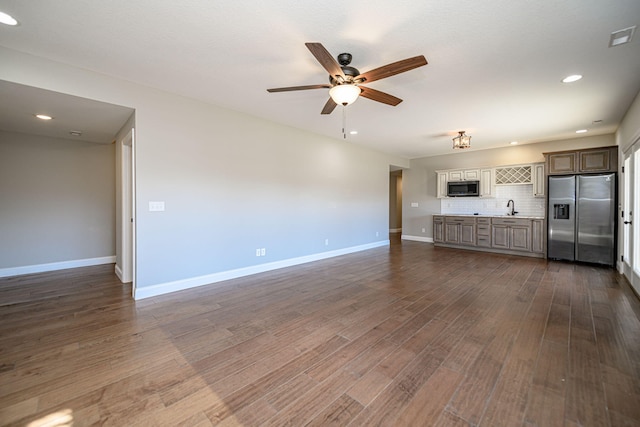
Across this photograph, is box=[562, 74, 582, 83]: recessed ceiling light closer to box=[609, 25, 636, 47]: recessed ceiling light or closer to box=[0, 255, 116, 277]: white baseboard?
box=[609, 25, 636, 47]: recessed ceiling light

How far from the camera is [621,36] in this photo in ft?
7.70

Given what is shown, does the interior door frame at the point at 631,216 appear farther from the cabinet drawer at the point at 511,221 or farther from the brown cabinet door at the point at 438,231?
the brown cabinet door at the point at 438,231

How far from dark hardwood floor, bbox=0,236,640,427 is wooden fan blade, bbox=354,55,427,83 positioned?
7.97ft

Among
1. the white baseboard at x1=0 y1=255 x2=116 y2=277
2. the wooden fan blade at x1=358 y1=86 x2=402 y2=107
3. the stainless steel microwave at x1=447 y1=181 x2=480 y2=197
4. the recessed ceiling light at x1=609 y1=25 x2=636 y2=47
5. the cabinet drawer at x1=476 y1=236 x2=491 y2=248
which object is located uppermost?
the recessed ceiling light at x1=609 y1=25 x2=636 y2=47

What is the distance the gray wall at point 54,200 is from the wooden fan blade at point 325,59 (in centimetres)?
564

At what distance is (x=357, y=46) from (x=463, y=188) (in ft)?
20.2

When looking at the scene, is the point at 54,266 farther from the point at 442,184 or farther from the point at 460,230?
the point at 442,184

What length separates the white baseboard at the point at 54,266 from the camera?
4.59 metres

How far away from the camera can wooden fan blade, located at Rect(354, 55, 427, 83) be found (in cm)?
219

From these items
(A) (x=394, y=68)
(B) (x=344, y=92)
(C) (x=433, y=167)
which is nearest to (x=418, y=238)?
(C) (x=433, y=167)

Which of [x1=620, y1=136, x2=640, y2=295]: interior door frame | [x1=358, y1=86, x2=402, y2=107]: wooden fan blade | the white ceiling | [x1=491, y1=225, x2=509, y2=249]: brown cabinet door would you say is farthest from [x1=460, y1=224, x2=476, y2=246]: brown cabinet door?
[x1=358, y1=86, x2=402, y2=107]: wooden fan blade

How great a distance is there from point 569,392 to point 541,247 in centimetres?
544

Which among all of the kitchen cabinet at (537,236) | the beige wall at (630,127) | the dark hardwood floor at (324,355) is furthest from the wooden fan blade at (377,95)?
the kitchen cabinet at (537,236)

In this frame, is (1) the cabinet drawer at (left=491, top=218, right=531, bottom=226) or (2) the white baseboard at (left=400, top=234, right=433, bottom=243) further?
(2) the white baseboard at (left=400, top=234, right=433, bottom=243)
